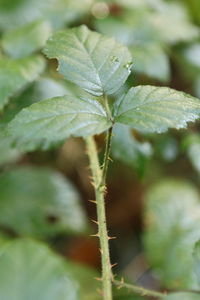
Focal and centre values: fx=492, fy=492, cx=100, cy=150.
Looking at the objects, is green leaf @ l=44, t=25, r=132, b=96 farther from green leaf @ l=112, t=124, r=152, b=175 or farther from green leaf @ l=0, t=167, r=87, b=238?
green leaf @ l=0, t=167, r=87, b=238

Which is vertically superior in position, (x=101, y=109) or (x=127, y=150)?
(x=101, y=109)

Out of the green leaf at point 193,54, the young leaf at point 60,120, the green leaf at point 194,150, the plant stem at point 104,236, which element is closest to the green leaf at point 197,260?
the plant stem at point 104,236

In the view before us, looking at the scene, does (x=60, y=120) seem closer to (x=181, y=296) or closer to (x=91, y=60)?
(x=91, y=60)

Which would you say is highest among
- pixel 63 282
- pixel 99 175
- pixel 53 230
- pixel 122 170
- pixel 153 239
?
pixel 99 175

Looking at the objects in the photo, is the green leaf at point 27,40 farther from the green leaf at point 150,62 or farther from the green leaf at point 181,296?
the green leaf at point 181,296

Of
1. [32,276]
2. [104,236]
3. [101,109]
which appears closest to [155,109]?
[101,109]

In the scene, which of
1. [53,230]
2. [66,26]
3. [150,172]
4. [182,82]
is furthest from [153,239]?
[182,82]

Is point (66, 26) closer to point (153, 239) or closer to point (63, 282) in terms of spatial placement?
point (153, 239)

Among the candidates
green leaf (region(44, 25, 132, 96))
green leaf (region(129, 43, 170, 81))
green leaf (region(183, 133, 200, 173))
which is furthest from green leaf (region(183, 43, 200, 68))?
green leaf (region(44, 25, 132, 96))
